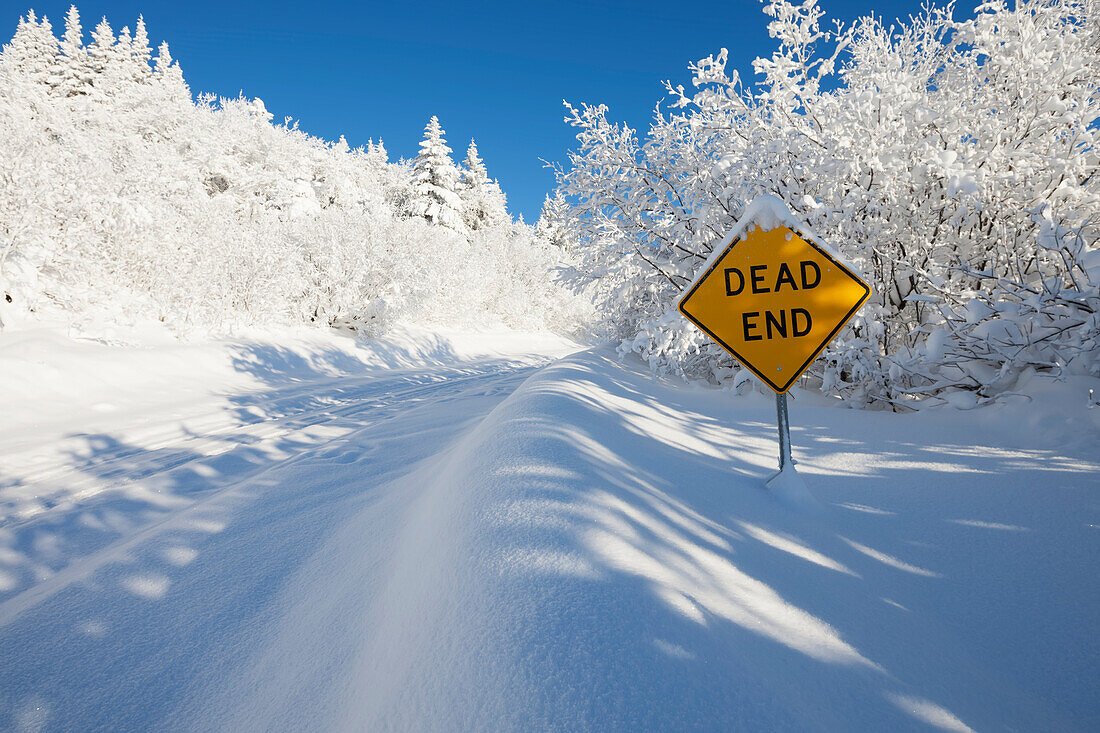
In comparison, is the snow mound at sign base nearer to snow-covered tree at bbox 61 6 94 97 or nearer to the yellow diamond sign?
the yellow diamond sign

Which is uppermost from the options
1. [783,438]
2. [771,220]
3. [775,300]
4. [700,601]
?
[771,220]

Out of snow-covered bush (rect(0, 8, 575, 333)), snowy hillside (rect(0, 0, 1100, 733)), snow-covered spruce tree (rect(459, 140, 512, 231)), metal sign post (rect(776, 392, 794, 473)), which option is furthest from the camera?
snow-covered spruce tree (rect(459, 140, 512, 231))

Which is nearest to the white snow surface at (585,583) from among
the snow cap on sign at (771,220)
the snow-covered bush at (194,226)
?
the snow cap on sign at (771,220)

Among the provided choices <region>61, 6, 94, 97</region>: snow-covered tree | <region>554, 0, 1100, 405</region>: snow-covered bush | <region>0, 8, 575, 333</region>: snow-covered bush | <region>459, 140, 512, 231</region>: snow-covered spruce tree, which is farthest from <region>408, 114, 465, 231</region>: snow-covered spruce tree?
<region>554, 0, 1100, 405</region>: snow-covered bush

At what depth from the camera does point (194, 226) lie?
14.6m

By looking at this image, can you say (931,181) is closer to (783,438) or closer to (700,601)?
(783,438)

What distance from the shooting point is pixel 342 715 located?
4.96ft

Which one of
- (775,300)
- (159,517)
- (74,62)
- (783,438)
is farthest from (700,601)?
(74,62)

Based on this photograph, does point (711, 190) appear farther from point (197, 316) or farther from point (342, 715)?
point (197, 316)

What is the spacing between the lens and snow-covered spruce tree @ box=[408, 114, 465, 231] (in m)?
36.2

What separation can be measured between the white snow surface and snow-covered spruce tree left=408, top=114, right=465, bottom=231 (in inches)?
1364

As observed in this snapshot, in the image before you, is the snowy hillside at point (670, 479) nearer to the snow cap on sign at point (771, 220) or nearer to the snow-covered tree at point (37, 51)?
→ the snow cap on sign at point (771, 220)

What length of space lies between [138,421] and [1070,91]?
1248cm

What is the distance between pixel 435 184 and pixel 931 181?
122 ft
